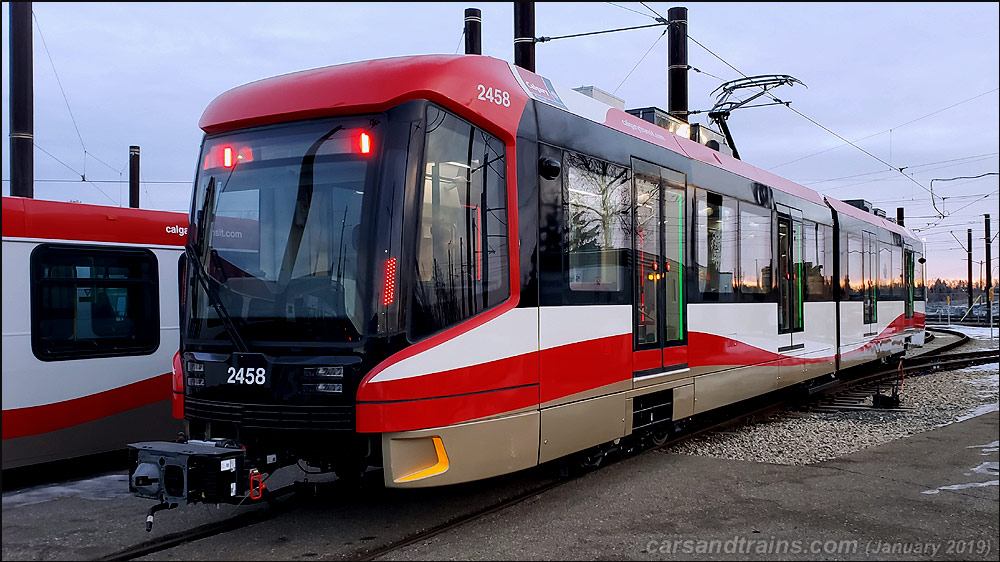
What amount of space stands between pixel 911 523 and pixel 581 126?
13.4 ft

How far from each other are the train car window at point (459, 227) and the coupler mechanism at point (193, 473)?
1434mm

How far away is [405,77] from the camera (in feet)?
18.6

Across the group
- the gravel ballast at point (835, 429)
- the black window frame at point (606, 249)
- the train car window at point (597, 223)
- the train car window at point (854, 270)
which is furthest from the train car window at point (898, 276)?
the train car window at point (597, 223)

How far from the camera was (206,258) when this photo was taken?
6012mm

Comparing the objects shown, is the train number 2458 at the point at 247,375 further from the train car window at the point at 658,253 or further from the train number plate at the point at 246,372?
the train car window at the point at 658,253

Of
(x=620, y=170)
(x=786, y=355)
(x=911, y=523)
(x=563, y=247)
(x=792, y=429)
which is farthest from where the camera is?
(x=786, y=355)

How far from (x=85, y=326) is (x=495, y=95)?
5.07 meters

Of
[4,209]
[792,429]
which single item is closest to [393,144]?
[4,209]

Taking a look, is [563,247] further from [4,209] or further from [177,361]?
[4,209]

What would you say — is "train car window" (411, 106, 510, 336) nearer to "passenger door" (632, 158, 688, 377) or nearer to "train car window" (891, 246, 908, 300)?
"passenger door" (632, 158, 688, 377)

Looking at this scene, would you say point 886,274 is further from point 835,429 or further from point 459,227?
point 459,227

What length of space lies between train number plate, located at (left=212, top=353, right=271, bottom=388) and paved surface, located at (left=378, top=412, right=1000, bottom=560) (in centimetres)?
147

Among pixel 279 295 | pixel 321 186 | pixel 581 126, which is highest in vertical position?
pixel 581 126

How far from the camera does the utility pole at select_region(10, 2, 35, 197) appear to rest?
45.0 feet
